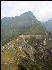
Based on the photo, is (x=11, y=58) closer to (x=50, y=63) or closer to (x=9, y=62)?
(x=9, y=62)

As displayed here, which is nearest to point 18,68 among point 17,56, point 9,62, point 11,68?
point 11,68

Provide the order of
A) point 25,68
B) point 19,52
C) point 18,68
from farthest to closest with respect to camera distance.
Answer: point 19,52
point 25,68
point 18,68

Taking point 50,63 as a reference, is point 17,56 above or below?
above

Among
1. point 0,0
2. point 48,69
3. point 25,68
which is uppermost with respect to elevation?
point 0,0

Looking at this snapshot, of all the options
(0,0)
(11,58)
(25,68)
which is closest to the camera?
(0,0)

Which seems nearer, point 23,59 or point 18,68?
point 18,68

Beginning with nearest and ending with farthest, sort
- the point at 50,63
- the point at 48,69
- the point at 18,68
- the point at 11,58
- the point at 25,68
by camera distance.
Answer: the point at 18,68
the point at 25,68
the point at 11,58
the point at 48,69
the point at 50,63

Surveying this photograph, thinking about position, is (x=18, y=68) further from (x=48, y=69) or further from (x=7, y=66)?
(x=48, y=69)

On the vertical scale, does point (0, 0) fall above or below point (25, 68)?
above

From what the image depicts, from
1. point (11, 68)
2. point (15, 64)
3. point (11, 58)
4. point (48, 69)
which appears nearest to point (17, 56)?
point (11, 58)
